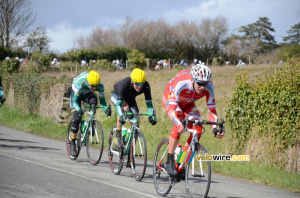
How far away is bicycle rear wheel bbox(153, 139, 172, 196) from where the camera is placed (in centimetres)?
716

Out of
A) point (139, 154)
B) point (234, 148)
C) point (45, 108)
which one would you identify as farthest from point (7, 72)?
point (139, 154)

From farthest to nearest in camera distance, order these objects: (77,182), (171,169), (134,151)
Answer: (134,151)
(77,182)
(171,169)

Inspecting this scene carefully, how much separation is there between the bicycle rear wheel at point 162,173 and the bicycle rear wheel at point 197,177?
575 mm

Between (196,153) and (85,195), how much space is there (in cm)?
194

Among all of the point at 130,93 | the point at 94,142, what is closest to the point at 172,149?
the point at 130,93

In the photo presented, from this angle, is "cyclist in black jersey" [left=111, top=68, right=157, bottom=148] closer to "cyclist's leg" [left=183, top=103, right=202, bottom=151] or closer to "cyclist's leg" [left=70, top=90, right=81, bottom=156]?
"cyclist's leg" [left=183, top=103, right=202, bottom=151]

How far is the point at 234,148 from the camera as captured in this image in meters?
12.4

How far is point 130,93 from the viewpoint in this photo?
30.0 feet

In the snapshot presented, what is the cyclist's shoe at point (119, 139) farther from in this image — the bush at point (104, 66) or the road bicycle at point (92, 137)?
the bush at point (104, 66)

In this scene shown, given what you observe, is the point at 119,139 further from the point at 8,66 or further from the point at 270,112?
the point at 8,66

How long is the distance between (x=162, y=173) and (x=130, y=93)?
2350 mm

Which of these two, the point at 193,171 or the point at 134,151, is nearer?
the point at 193,171

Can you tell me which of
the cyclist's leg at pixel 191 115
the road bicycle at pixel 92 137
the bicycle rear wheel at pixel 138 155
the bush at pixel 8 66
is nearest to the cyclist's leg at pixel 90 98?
the road bicycle at pixel 92 137

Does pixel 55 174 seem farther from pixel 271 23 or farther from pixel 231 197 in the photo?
pixel 271 23
